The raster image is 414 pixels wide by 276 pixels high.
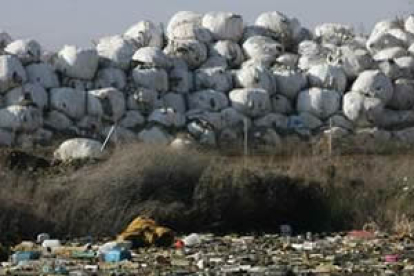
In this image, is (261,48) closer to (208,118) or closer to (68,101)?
(208,118)

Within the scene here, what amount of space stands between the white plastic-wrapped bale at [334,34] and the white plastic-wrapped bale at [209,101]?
473cm

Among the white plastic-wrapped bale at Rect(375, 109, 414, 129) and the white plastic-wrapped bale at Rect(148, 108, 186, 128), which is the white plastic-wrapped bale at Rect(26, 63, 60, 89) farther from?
the white plastic-wrapped bale at Rect(375, 109, 414, 129)

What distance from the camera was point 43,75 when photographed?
21.5 metres

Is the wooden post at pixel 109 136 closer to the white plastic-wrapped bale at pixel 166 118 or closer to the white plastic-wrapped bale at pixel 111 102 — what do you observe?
the white plastic-wrapped bale at pixel 111 102

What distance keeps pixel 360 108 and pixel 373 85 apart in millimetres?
615

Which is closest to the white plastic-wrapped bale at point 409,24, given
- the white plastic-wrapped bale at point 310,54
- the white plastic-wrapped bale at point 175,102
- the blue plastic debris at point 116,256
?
the white plastic-wrapped bale at point 310,54

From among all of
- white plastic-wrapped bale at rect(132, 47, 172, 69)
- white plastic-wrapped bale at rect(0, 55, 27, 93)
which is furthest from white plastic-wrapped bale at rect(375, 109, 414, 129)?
white plastic-wrapped bale at rect(0, 55, 27, 93)

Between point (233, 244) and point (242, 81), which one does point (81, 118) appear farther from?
point (233, 244)

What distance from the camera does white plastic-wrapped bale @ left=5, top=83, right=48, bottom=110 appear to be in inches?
820

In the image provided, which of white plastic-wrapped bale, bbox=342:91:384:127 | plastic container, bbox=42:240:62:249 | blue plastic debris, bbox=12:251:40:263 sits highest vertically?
white plastic-wrapped bale, bbox=342:91:384:127

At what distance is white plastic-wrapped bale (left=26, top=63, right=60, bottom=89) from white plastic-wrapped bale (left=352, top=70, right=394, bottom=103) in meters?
5.95

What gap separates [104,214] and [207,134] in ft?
17.5

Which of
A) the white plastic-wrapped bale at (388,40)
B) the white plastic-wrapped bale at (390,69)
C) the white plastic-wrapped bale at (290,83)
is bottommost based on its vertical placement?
the white plastic-wrapped bale at (290,83)

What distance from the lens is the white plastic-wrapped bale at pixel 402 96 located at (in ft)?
78.3
